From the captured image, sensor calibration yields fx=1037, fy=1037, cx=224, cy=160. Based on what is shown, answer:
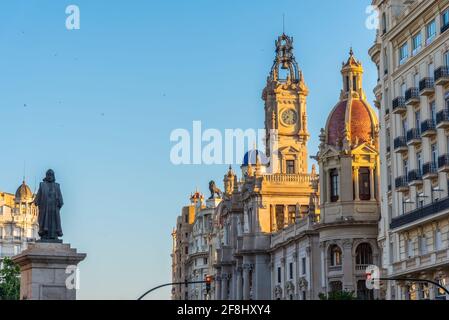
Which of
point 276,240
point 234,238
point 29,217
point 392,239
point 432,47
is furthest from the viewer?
point 29,217

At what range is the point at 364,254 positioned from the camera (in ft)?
268

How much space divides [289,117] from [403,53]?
59.0 metres

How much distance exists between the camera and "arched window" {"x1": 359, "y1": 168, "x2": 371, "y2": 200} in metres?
83.4

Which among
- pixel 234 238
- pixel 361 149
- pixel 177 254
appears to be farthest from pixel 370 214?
pixel 177 254

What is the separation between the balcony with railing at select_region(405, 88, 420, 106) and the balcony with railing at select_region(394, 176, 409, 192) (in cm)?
464

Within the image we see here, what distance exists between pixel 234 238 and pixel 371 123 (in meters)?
39.1

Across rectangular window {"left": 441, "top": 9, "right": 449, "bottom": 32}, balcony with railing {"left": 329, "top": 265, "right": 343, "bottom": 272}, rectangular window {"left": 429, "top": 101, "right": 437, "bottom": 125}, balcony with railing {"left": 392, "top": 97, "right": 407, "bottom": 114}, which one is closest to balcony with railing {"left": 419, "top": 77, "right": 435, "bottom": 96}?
rectangular window {"left": 429, "top": 101, "right": 437, "bottom": 125}

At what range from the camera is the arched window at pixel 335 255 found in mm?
83688

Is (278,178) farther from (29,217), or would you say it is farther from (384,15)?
(29,217)

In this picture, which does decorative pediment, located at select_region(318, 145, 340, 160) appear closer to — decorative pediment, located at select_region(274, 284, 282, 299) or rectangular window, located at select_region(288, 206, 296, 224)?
decorative pediment, located at select_region(274, 284, 282, 299)

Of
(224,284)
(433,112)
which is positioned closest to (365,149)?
(433,112)

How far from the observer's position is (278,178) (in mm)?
→ 112500

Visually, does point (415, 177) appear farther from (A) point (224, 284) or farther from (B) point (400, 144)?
(A) point (224, 284)

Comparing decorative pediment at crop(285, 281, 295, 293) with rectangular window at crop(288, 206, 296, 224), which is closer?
decorative pediment at crop(285, 281, 295, 293)
